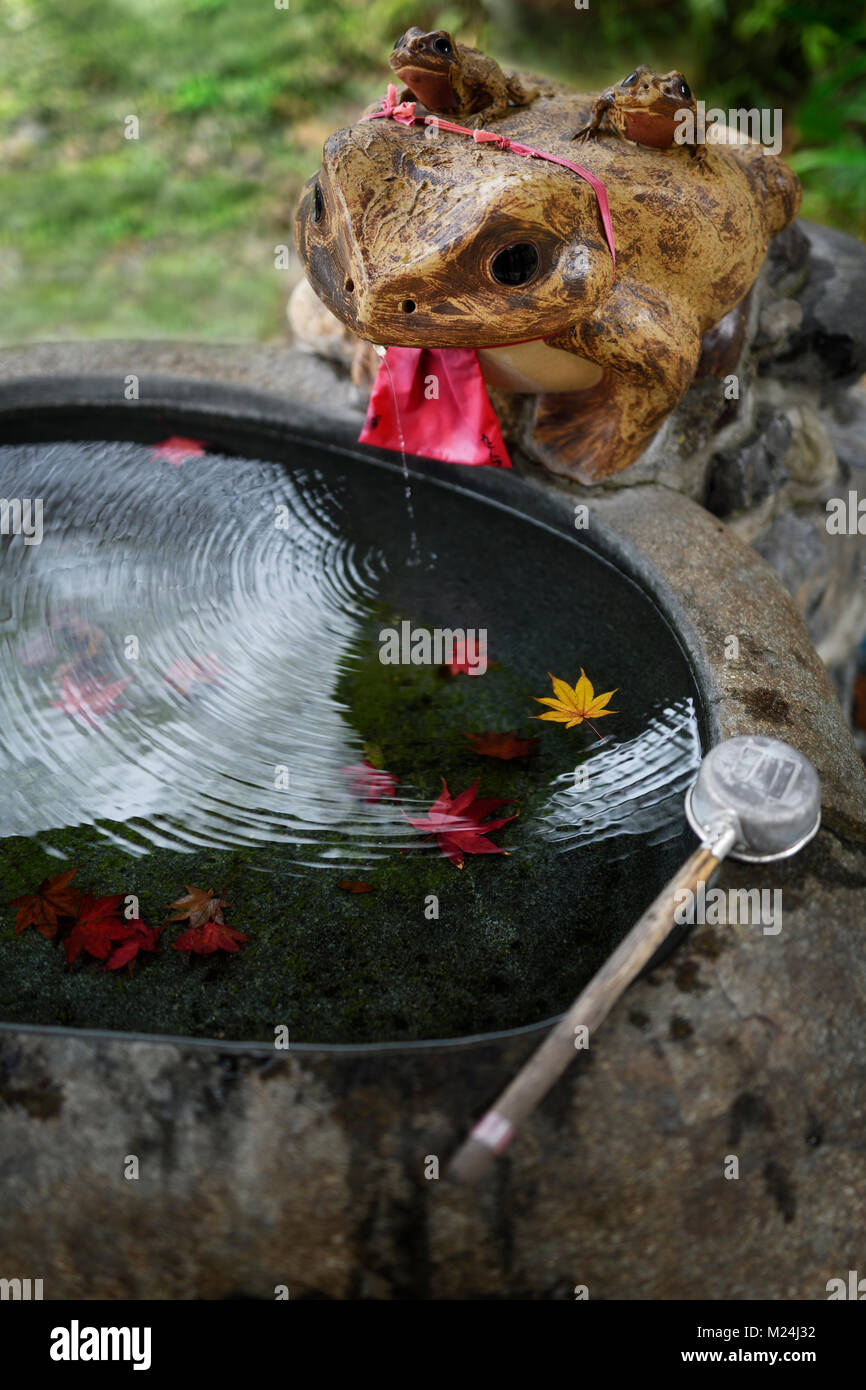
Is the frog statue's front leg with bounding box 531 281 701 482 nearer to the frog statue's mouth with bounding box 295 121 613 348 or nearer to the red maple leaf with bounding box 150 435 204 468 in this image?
the frog statue's mouth with bounding box 295 121 613 348

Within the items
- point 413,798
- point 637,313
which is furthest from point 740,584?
point 413,798

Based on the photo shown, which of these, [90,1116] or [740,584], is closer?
[90,1116]

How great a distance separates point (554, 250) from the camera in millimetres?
2037

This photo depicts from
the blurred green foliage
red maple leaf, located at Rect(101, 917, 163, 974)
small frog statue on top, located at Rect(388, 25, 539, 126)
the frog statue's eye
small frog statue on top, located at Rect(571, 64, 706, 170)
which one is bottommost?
red maple leaf, located at Rect(101, 917, 163, 974)

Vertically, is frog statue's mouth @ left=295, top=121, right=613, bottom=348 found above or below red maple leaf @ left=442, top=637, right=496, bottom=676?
above

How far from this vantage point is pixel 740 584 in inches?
101

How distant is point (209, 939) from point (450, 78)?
198cm

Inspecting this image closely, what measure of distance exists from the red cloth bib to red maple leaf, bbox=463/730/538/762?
74 cm

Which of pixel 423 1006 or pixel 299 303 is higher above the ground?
pixel 299 303

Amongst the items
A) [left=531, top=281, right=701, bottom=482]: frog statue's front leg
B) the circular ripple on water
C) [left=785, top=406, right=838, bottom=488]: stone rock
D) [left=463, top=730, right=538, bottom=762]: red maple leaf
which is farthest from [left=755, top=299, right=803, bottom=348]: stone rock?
[left=463, top=730, right=538, bottom=762]: red maple leaf

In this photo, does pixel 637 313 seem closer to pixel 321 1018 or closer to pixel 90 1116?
pixel 321 1018

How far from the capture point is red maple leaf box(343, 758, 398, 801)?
224cm

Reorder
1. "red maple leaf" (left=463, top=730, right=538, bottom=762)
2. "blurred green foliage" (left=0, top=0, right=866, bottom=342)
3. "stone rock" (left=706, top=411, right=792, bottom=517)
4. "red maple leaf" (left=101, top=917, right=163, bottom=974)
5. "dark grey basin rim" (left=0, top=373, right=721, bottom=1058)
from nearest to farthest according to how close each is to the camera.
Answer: "red maple leaf" (left=101, top=917, right=163, bottom=974), "red maple leaf" (left=463, top=730, right=538, bottom=762), "dark grey basin rim" (left=0, top=373, right=721, bottom=1058), "stone rock" (left=706, top=411, right=792, bottom=517), "blurred green foliage" (left=0, top=0, right=866, bottom=342)

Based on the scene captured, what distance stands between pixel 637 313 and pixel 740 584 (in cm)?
68
